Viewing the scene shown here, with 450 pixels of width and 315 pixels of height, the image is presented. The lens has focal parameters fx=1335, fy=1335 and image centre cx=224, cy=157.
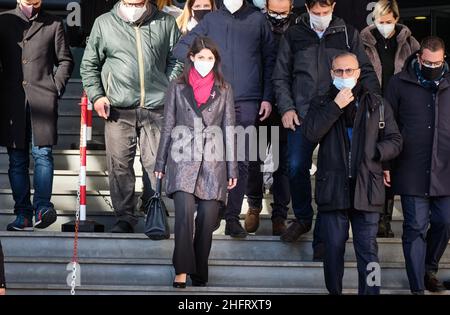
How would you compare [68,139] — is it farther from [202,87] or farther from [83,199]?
[202,87]

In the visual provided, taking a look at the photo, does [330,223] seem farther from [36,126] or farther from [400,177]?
[36,126]

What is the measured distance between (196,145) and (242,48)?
4.49ft

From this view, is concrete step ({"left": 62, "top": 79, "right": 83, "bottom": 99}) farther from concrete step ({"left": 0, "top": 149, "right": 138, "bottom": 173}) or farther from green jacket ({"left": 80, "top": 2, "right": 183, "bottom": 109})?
green jacket ({"left": 80, "top": 2, "right": 183, "bottom": 109})

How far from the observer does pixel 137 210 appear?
12211 millimetres

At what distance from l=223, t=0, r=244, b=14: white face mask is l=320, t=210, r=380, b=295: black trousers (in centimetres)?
231

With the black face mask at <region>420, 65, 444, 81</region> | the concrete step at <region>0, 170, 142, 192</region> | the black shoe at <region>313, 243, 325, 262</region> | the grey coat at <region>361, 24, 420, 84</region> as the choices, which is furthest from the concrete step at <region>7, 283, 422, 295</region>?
the grey coat at <region>361, 24, 420, 84</region>

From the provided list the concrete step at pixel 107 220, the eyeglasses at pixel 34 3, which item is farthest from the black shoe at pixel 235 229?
the eyeglasses at pixel 34 3

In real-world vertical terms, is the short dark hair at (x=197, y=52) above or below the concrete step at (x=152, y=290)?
above

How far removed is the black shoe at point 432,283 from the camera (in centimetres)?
1079

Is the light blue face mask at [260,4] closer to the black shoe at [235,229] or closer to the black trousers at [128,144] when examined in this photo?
the black trousers at [128,144]

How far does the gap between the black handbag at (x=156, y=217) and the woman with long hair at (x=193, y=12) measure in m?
2.21

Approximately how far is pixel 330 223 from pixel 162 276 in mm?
1499

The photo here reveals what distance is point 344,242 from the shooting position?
10.3m
